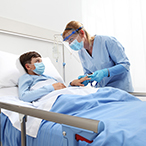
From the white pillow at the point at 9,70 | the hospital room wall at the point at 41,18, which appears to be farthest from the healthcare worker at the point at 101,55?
the white pillow at the point at 9,70

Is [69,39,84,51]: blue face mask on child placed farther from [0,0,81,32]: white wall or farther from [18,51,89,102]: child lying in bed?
[0,0,81,32]: white wall

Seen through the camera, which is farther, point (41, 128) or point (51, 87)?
point (51, 87)

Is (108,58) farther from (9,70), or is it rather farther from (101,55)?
(9,70)

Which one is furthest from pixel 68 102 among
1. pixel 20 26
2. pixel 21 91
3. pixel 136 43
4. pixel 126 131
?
pixel 136 43

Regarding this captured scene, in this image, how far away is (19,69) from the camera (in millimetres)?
1616

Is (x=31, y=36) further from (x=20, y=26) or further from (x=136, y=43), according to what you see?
(x=136, y=43)

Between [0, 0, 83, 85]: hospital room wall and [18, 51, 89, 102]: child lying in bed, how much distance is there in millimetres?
382

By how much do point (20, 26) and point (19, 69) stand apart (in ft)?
1.93

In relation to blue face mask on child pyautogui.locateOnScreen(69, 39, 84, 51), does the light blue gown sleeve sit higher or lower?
lower

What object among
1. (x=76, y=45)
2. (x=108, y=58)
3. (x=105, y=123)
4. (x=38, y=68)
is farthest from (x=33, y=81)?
(x=105, y=123)

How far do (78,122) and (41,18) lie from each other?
2.05 metres

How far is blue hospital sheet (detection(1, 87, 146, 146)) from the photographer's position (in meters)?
0.48

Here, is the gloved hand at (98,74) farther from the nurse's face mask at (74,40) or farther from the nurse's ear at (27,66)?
the nurse's ear at (27,66)

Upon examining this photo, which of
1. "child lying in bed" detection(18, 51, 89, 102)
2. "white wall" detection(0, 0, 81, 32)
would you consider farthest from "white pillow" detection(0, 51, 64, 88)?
"white wall" detection(0, 0, 81, 32)
